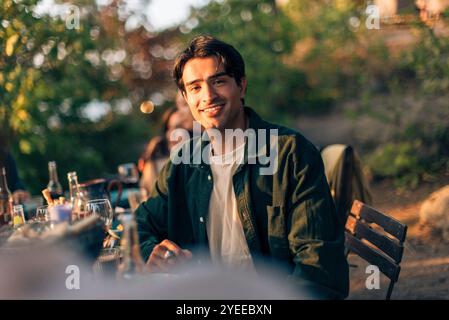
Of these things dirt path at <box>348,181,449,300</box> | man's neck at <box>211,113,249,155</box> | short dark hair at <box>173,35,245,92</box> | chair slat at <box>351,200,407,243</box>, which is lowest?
dirt path at <box>348,181,449,300</box>

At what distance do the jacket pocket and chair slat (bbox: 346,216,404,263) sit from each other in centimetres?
57

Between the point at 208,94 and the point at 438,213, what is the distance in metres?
4.16

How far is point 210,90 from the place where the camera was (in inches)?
94.4

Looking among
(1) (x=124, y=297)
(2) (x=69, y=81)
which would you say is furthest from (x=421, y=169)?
(1) (x=124, y=297)

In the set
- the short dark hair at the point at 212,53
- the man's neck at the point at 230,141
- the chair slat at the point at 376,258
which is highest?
the short dark hair at the point at 212,53

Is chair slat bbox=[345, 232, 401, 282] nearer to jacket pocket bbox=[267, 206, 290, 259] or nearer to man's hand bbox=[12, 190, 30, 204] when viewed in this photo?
jacket pocket bbox=[267, 206, 290, 259]

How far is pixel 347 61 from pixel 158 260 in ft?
30.9

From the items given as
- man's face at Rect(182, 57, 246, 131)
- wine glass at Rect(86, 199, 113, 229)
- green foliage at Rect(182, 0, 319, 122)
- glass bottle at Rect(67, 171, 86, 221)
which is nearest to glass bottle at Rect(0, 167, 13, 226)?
glass bottle at Rect(67, 171, 86, 221)

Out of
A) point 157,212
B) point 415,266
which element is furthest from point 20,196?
point 415,266

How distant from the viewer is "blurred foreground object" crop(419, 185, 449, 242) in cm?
573

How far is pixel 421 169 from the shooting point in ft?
25.0

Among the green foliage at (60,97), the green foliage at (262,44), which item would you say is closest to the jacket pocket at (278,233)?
the green foliage at (60,97)

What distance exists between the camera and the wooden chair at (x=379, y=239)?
8.55 ft

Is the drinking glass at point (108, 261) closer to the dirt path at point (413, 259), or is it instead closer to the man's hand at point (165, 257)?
the man's hand at point (165, 257)
